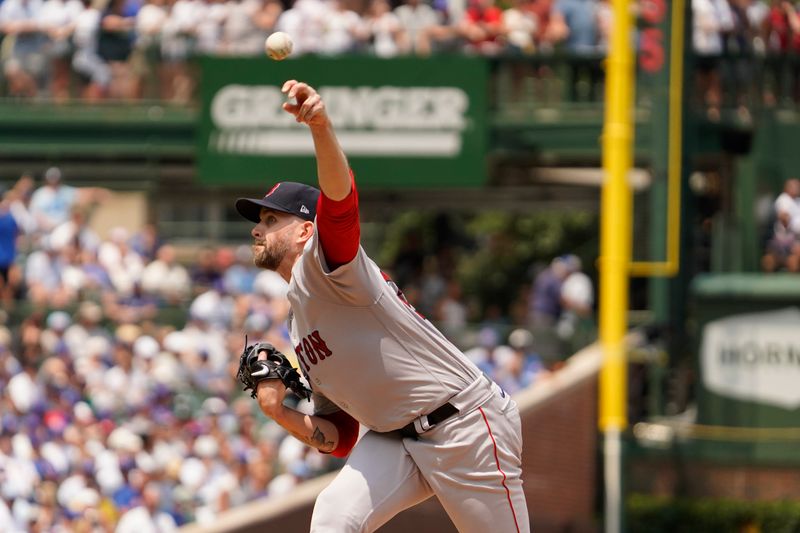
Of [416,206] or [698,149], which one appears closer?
[698,149]

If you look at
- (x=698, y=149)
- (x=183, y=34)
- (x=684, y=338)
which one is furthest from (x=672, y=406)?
(x=183, y=34)

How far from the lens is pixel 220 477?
13.6 meters

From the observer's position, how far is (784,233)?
16234 mm

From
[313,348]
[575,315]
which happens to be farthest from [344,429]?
[575,315]

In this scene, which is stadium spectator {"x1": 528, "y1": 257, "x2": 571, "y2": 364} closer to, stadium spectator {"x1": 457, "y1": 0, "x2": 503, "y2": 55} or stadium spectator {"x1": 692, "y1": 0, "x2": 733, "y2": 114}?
stadium spectator {"x1": 692, "y1": 0, "x2": 733, "y2": 114}

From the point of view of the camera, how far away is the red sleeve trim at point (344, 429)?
600 cm

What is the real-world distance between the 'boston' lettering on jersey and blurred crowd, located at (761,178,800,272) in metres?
11.2

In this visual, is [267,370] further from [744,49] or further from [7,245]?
[744,49]

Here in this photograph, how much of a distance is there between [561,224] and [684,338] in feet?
47.1

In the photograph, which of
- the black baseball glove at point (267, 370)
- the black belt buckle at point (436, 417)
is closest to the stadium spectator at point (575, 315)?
the black baseball glove at point (267, 370)

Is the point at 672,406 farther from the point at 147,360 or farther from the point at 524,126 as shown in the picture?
the point at 147,360

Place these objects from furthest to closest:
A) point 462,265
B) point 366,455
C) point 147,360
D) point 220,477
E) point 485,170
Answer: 1. point 462,265
2. point 485,170
3. point 147,360
4. point 220,477
5. point 366,455

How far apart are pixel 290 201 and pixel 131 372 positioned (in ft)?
31.4

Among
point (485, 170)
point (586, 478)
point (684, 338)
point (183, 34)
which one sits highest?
point (183, 34)
